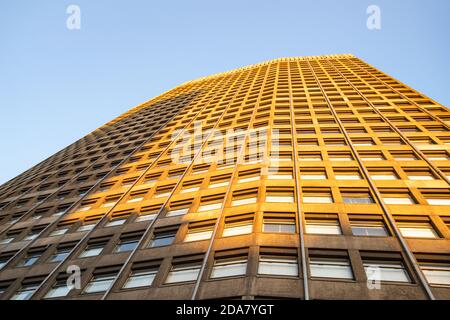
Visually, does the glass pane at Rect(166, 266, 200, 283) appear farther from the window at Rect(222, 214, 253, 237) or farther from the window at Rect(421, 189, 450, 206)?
the window at Rect(421, 189, 450, 206)

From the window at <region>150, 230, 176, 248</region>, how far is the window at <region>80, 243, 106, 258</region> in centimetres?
323

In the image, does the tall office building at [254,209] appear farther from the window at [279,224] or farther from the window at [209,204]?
the window at [209,204]

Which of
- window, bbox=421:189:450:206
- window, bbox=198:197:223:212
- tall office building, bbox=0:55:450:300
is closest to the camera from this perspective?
tall office building, bbox=0:55:450:300

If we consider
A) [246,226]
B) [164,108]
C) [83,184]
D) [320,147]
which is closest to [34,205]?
[83,184]

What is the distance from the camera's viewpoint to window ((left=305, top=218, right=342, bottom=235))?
1738 cm

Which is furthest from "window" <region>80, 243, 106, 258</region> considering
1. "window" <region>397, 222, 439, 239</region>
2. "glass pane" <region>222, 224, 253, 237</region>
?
"window" <region>397, 222, 439, 239</region>

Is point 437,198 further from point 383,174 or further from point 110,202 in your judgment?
point 110,202

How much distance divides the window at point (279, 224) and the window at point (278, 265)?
1.94 meters

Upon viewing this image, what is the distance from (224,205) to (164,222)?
3563 mm

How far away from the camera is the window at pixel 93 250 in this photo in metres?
Result: 20.1

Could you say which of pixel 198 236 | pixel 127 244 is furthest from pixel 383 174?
pixel 127 244

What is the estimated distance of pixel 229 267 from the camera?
631 inches

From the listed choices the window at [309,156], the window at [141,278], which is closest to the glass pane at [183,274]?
the window at [141,278]

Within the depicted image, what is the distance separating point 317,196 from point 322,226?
2.84 m
